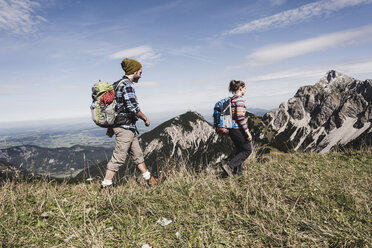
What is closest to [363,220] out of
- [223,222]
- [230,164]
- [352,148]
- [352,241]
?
[352,241]

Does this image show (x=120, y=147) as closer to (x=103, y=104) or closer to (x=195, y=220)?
(x=103, y=104)

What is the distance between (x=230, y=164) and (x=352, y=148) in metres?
8.90

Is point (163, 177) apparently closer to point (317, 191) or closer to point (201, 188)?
point (201, 188)

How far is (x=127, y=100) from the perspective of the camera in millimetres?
5727

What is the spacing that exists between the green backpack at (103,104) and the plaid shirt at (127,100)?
0.65 ft

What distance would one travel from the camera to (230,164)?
22.9ft

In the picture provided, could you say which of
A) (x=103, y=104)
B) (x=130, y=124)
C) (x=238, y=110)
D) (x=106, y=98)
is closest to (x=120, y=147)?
(x=130, y=124)

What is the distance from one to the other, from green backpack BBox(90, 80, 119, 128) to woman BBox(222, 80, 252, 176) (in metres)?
3.98

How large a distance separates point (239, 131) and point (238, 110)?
0.80 metres

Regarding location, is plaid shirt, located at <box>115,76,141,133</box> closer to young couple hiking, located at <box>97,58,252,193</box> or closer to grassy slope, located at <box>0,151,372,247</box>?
young couple hiking, located at <box>97,58,252,193</box>

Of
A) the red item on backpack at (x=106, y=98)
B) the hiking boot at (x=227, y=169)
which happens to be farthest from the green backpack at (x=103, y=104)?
the hiking boot at (x=227, y=169)

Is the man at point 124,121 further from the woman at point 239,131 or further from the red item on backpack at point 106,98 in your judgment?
the woman at point 239,131

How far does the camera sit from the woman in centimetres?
689

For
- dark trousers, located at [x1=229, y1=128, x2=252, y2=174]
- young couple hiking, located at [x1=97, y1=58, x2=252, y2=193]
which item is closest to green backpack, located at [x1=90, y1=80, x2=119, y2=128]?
young couple hiking, located at [x1=97, y1=58, x2=252, y2=193]
